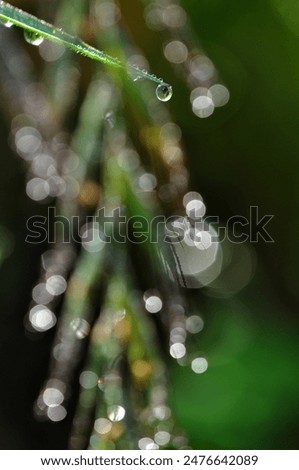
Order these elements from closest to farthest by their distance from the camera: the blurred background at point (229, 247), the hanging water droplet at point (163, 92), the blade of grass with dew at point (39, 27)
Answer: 1. the blade of grass with dew at point (39, 27)
2. the hanging water droplet at point (163, 92)
3. the blurred background at point (229, 247)

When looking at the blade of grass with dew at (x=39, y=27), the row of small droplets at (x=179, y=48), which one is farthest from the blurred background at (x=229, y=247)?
the blade of grass with dew at (x=39, y=27)

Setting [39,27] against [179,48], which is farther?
[179,48]

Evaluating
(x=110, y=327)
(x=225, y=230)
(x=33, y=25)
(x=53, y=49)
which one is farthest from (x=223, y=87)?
(x=33, y=25)

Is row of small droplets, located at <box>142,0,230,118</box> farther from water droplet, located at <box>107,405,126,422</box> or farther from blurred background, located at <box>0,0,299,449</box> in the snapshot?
water droplet, located at <box>107,405,126,422</box>

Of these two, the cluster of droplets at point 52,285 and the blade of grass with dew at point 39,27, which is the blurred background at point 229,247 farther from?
the blade of grass with dew at point 39,27

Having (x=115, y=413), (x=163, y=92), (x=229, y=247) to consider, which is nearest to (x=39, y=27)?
(x=163, y=92)

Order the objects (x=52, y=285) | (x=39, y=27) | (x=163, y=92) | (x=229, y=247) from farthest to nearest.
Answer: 1. (x=229, y=247)
2. (x=52, y=285)
3. (x=163, y=92)
4. (x=39, y=27)

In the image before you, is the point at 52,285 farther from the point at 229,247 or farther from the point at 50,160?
the point at 229,247

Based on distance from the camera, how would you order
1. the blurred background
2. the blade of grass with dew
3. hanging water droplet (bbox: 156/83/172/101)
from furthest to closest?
the blurred background < hanging water droplet (bbox: 156/83/172/101) < the blade of grass with dew

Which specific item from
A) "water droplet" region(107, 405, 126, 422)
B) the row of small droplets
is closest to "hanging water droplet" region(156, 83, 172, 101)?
the row of small droplets
